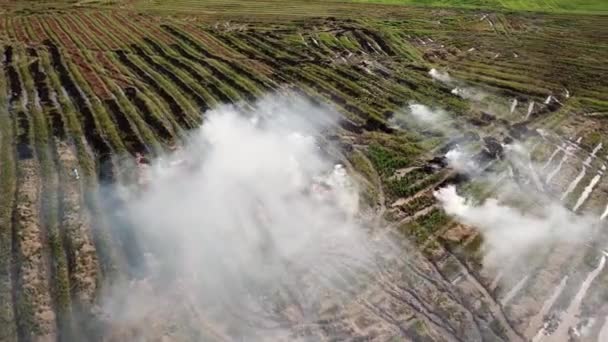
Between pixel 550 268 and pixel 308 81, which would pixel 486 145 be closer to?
pixel 550 268

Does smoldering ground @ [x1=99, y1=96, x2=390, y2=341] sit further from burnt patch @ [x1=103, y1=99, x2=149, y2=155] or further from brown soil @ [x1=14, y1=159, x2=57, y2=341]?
brown soil @ [x1=14, y1=159, x2=57, y2=341]

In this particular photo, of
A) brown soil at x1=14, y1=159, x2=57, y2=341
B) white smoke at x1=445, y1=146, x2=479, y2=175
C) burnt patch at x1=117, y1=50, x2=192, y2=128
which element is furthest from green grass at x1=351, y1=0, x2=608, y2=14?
brown soil at x1=14, y1=159, x2=57, y2=341

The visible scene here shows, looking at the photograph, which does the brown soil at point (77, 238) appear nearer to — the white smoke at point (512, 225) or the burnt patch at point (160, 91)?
the burnt patch at point (160, 91)

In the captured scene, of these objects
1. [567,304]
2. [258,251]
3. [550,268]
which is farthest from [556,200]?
[258,251]

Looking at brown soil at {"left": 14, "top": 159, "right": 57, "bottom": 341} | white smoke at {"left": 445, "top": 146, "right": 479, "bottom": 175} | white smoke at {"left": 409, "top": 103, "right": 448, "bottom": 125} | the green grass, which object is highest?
the green grass

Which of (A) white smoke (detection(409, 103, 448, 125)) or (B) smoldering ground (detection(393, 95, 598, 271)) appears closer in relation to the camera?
(B) smoldering ground (detection(393, 95, 598, 271))

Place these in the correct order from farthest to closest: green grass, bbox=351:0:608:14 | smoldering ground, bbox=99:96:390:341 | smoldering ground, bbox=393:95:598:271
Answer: green grass, bbox=351:0:608:14 → smoldering ground, bbox=393:95:598:271 → smoldering ground, bbox=99:96:390:341

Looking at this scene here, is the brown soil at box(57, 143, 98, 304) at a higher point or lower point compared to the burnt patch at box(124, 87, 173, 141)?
lower
